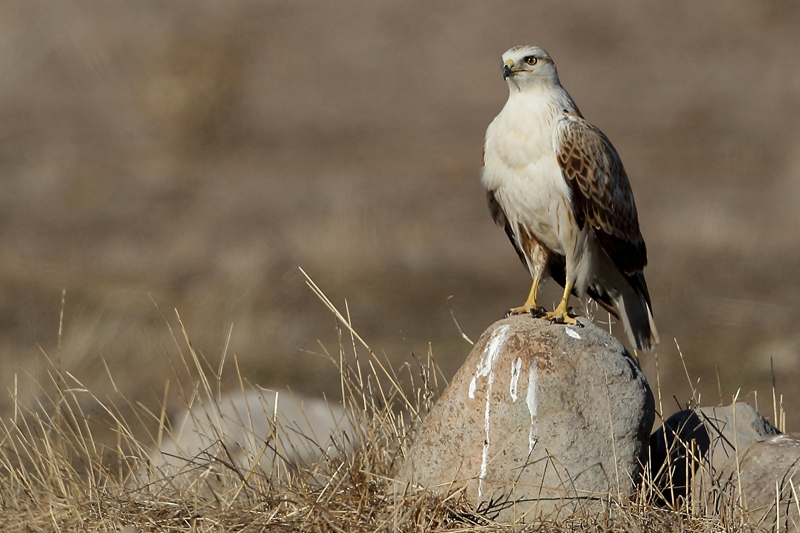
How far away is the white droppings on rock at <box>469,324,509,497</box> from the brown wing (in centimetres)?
100

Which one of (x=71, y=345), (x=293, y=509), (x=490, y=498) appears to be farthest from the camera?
(x=71, y=345)

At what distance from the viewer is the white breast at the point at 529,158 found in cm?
491

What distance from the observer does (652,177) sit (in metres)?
17.5

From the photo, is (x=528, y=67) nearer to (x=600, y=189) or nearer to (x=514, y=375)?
(x=600, y=189)

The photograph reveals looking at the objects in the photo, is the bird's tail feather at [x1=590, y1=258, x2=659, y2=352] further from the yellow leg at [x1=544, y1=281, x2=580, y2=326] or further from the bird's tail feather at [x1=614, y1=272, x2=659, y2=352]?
the yellow leg at [x1=544, y1=281, x2=580, y2=326]

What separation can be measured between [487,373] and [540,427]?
30 cm

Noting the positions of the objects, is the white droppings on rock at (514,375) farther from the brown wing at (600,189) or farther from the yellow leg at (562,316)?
the brown wing at (600,189)

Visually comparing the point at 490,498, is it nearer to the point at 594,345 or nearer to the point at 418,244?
the point at 594,345

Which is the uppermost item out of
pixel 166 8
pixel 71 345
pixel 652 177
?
pixel 166 8

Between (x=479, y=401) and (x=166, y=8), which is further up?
(x=166, y=8)

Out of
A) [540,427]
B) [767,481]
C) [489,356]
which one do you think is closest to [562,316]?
[489,356]

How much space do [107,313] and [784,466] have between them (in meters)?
8.44

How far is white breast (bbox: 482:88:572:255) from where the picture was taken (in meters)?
4.91

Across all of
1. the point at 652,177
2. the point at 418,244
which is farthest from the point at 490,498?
the point at 652,177
